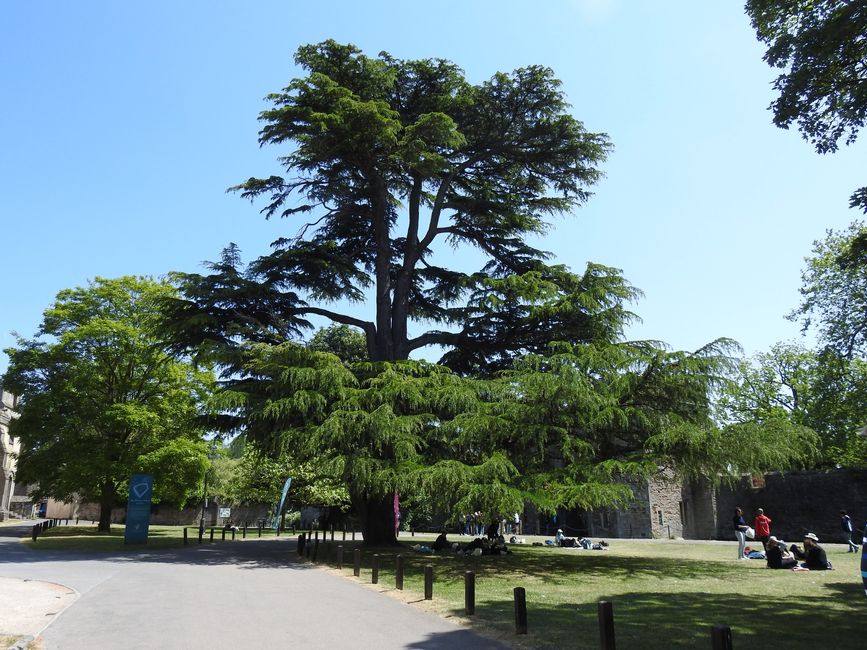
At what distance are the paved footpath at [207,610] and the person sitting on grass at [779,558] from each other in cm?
1105

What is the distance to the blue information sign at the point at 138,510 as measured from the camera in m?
24.3

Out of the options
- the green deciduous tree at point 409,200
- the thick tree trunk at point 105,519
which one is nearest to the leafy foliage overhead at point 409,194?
the green deciduous tree at point 409,200

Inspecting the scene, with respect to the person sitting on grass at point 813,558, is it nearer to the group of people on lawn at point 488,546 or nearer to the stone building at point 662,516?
the group of people on lawn at point 488,546

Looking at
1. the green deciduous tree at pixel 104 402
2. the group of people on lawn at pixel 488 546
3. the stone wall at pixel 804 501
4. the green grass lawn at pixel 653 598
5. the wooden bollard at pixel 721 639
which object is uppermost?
the green deciduous tree at pixel 104 402

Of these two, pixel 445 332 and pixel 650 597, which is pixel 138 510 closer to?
pixel 445 332

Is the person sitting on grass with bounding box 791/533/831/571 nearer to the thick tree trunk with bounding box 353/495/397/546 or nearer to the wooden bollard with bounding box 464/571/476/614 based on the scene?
the wooden bollard with bounding box 464/571/476/614

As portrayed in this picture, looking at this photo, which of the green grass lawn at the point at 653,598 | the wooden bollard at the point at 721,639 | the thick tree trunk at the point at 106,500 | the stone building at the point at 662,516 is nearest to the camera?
the wooden bollard at the point at 721,639

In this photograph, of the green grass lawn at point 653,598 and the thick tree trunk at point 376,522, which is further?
the thick tree trunk at point 376,522

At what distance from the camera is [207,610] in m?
10.1

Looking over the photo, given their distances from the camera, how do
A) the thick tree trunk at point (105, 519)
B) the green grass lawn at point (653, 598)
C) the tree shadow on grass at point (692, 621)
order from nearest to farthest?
1. the tree shadow on grass at point (692, 621)
2. the green grass lawn at point (653, 598)
3. the thick tree trunk at point (105, 519)

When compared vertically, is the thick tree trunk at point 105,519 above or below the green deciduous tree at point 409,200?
below

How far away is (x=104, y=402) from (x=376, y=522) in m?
17.6

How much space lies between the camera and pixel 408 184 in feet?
87.0

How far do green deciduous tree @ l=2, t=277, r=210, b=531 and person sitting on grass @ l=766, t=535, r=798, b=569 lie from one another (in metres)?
24.4
